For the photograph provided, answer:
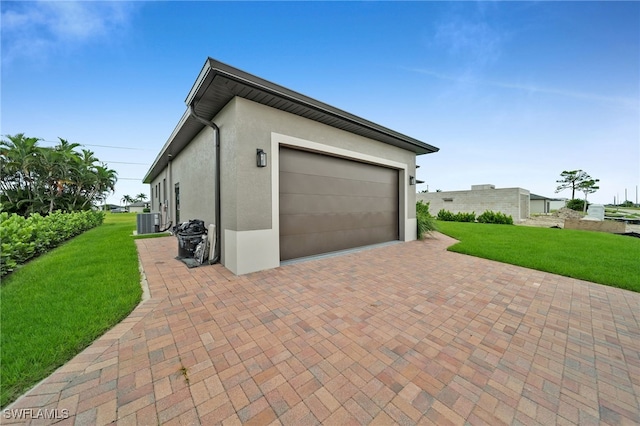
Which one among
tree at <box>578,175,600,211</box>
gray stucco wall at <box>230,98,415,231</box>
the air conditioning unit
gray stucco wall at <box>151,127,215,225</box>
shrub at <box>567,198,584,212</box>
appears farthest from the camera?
tree at <box>578,175,600,211</box>

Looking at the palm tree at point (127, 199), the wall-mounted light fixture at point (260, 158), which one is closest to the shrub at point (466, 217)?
the wall-mounted light fixture at point (260, 158)

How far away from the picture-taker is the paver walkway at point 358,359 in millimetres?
1458

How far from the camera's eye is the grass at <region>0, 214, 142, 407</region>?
176 centimetres

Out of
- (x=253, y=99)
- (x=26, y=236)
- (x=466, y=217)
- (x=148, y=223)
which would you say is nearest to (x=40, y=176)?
(x=148, y=223)

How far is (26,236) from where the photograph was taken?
463cm

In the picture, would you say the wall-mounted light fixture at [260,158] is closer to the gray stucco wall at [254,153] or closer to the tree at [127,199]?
the gray stucco wall at [254,153]

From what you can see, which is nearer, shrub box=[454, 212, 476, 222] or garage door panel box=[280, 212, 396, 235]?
garage door panel box=[280, 212, 396, 235]

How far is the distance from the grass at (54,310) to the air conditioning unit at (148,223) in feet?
17.1

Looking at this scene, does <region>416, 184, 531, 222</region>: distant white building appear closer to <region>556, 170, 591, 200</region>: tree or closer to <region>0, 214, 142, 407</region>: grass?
<region>0, 214, 142, 407</region>: grass

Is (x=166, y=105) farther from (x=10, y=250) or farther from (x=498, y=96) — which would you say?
(x=498, y=96)

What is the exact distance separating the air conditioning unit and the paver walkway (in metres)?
7.98

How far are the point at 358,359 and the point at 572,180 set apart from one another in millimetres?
51707

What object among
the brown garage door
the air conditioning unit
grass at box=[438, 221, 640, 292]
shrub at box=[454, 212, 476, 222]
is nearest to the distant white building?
shrub at box=[454, 212, 476, 222]

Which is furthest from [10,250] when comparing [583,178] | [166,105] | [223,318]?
[583,178]
